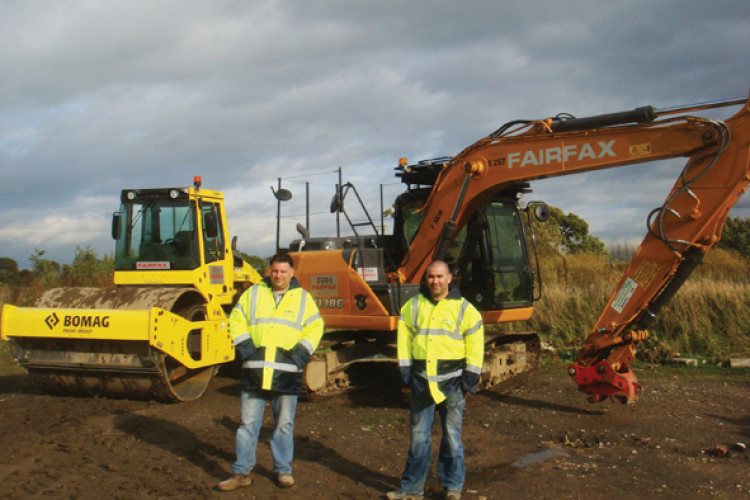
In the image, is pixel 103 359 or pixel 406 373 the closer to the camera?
pixel 406 373

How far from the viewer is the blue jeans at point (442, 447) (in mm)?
4773

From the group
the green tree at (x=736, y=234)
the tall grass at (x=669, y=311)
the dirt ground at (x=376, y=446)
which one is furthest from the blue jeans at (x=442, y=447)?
the green tree at (x=736, y=234)

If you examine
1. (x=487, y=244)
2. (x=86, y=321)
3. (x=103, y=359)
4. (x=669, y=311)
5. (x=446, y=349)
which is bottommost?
(x=103, y=359)

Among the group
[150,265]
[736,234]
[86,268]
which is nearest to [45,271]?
[86,268]

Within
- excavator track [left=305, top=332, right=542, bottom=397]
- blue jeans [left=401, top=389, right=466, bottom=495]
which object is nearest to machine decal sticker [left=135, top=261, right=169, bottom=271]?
excavator track [left=305, top=332, right=542, bottom=397]

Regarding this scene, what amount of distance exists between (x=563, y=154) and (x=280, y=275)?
12.3 ft

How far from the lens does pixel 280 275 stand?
516cm

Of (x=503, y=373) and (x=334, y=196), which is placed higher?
(x=334, y=196)

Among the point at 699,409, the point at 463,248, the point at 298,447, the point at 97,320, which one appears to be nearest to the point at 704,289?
the point at 699,409

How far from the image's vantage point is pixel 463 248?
28.7 feet

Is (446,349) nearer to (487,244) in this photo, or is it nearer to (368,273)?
(368,273)

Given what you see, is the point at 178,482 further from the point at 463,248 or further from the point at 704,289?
the point at 704,289

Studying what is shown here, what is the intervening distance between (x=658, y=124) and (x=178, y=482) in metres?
5.64

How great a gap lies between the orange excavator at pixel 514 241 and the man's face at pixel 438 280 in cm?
306
